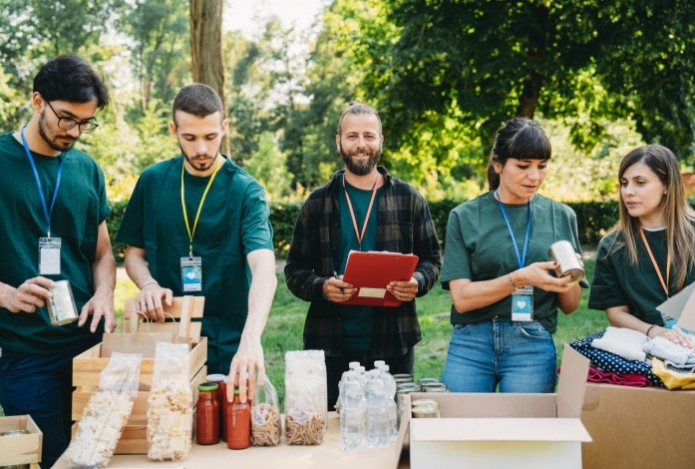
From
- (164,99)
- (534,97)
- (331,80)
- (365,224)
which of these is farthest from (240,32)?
(365,224)

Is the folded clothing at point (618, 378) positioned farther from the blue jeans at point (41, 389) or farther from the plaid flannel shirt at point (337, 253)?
the blue jeans at point (41, 389)

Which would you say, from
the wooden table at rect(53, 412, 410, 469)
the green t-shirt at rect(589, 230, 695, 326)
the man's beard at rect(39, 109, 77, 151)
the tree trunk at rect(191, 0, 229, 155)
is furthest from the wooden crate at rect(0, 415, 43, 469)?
the tree trunk at rect(191, 0, 229, 155)

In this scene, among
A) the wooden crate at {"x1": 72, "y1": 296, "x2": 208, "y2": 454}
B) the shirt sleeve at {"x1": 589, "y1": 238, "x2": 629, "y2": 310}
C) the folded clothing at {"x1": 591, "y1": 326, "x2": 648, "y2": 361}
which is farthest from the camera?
the shirt sleeve at {"x1": 589, "y1": 238, "x2": 629, "y2": 310}

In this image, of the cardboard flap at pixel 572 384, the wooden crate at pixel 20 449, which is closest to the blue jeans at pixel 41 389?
the wooden crate at pixel 20 449

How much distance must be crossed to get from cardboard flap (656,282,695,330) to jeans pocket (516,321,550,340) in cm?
47

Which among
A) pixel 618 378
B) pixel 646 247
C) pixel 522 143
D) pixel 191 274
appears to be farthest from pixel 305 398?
pixel 646 247

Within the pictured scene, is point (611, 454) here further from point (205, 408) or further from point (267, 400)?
point (205, 408)

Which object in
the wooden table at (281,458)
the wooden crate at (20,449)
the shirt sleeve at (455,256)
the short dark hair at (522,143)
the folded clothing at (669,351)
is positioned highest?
the short dark hair at (522,143)

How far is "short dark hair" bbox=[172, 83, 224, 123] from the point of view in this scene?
275 cm

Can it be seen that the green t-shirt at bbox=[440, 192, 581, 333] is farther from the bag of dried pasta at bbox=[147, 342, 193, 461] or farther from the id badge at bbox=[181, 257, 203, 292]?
the bag of dried pasta at bbox=[147, 342, 193, 461]

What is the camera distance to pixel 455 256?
119 inches

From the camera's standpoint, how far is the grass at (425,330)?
6316mm

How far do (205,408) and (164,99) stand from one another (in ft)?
120

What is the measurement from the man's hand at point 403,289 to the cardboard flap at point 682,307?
985mm
